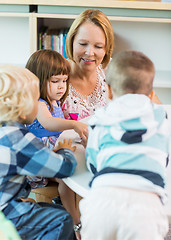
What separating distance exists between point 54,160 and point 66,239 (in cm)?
28

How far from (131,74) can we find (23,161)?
0.44m

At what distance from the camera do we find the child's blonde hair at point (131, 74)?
→ 98 centimetres

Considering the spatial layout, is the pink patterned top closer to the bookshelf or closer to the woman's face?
the woman's face

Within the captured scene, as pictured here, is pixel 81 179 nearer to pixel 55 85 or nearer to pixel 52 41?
pixel 55 85

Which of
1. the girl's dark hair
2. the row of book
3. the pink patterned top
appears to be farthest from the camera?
the row of book

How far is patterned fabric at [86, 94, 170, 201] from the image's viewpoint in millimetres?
907

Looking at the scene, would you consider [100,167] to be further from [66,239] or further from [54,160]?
[66,239]

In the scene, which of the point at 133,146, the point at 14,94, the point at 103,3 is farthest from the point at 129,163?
the point at 103,3

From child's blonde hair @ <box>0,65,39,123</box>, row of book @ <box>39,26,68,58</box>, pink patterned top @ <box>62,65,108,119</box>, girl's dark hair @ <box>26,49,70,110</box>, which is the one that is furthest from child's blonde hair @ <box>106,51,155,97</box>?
row of book @ <box>39,26,68,58</box>

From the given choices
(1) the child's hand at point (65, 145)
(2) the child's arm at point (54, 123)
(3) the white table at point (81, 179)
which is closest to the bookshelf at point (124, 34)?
(2) the child's arm at point (54, 123)

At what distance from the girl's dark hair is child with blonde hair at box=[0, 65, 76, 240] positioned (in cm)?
38

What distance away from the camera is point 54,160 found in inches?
42.6

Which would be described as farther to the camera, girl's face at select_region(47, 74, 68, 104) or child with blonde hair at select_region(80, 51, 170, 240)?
girl's face at select_region(47, 74, 68, 104)

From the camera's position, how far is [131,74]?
977 mm
